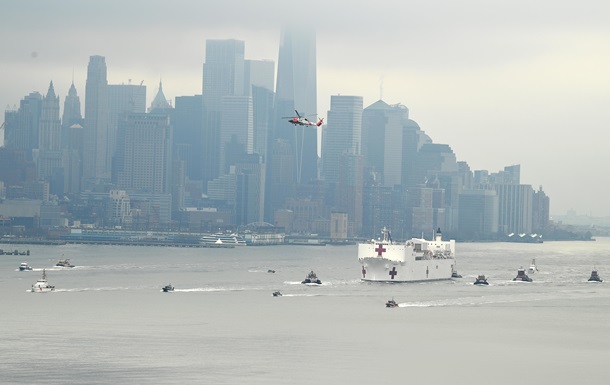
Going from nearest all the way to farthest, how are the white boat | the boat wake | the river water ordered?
the river water → the boat wake → the white boat

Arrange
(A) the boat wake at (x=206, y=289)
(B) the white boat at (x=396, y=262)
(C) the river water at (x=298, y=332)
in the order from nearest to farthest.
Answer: (C) the river water at (x=298, y=332)
(A) the boat wake at (x=206, y=289)
(B) the white boat at (x=396, y=262)

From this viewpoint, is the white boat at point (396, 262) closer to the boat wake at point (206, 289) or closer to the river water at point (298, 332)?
the river water at point (298, 332)

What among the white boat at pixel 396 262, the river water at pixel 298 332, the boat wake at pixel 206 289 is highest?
the white boat at pixel 396 262

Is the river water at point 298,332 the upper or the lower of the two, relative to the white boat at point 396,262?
lower

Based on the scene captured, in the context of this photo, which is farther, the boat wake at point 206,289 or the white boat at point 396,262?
the white boat at point 396,262

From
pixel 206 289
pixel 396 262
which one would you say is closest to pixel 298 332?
pixel 206 289

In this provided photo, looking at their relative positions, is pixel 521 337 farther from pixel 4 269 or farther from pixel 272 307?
pixel 4 269


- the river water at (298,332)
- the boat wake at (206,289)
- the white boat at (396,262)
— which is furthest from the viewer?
the white boat at (396,262)

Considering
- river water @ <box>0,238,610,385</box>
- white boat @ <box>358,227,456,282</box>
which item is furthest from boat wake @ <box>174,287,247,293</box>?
white boat @ <box>358,227,456,282</box>

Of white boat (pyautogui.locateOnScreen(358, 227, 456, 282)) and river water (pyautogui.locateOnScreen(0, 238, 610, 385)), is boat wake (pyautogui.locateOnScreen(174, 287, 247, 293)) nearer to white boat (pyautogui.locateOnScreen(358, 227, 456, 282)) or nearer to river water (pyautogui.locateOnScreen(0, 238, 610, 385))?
river water (pyautogui.locateOnScreen(0, 238, 610, 385))

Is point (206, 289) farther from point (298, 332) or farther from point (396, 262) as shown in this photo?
point (298, 332)

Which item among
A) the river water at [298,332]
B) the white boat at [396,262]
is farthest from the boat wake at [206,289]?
the white boat at [396,262]
